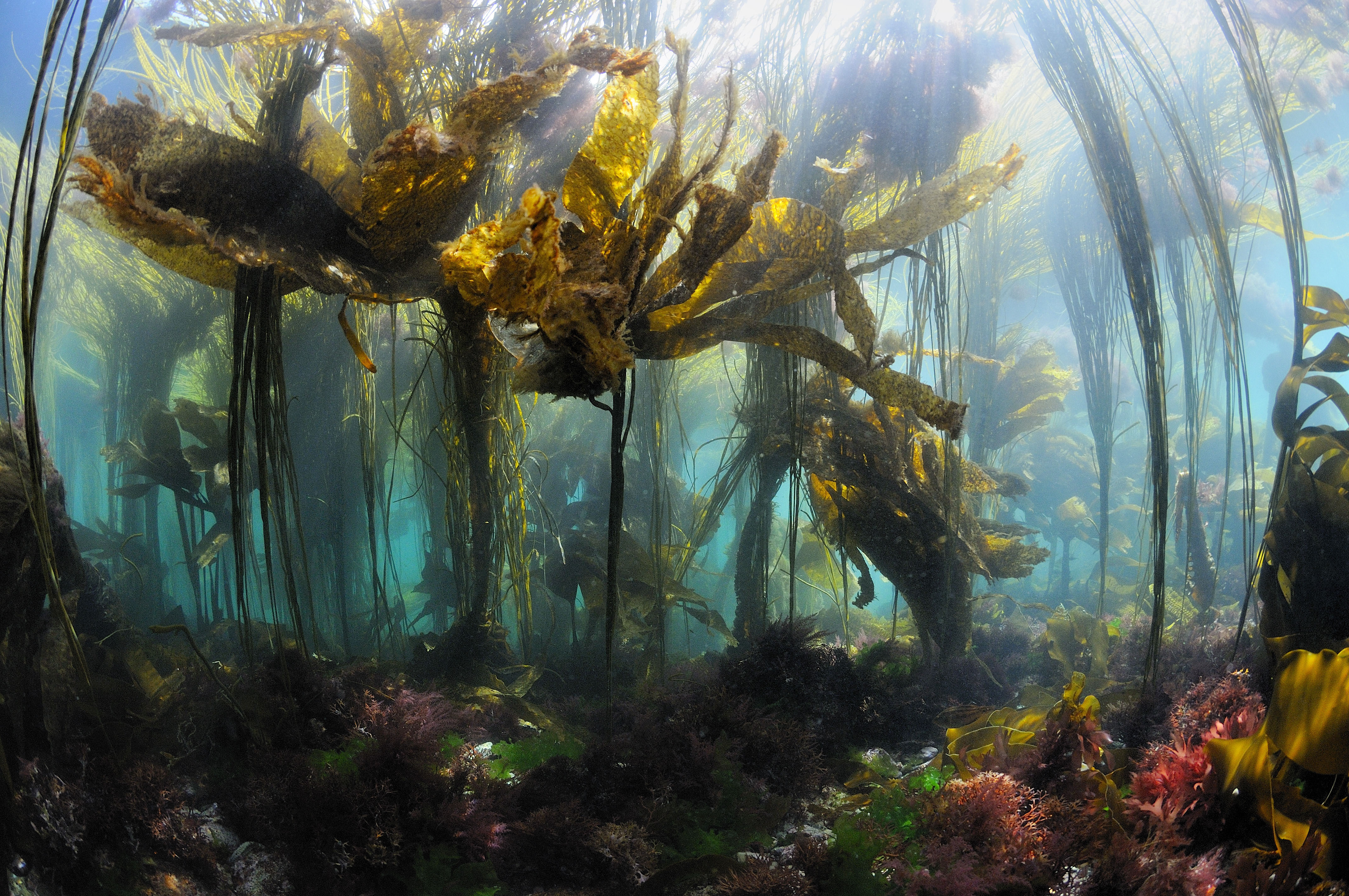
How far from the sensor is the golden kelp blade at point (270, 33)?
64.3 inches

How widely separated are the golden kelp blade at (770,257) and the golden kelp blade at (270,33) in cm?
129

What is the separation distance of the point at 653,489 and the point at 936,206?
1.64 m

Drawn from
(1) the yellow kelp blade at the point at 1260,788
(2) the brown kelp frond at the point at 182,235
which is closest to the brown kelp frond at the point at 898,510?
(1) the yellow kelp blade at the point at 1260,788

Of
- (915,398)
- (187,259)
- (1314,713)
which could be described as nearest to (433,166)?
(187,259)

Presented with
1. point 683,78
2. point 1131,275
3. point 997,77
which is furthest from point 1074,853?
point 997,77

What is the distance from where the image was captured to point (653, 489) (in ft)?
8.59

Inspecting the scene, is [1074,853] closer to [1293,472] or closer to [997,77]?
[1293,472]

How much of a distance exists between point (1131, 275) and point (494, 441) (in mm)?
2544

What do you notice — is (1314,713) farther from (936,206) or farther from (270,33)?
(270,33)

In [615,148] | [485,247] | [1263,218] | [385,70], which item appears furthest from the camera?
[1263,218]

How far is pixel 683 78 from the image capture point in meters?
1.39

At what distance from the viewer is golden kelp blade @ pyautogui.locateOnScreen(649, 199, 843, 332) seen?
1.59 m

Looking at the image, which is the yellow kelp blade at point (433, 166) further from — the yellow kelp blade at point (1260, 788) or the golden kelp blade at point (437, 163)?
the yellow kelp blade at point (1260, 788)

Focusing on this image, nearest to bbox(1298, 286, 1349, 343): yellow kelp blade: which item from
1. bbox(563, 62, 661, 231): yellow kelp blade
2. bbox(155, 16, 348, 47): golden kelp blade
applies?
bbox(563, 62, 661, 231): yellow kelp blade
